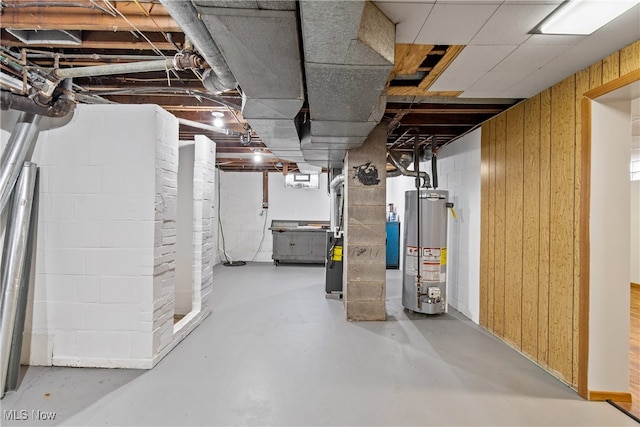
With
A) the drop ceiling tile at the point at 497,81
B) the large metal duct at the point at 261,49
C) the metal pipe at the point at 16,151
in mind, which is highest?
the drop ceiling tile at the point at 497,81

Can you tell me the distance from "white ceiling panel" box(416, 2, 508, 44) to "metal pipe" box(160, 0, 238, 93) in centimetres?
107

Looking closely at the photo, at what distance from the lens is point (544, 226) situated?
7.41 ft

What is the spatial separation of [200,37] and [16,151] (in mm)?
1733

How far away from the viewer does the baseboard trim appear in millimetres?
1867

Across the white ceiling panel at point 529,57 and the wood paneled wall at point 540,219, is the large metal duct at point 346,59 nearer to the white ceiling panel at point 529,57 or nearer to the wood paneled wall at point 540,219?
the white ceiling panel at point 529,57

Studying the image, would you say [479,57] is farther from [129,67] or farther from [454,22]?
[129,67]

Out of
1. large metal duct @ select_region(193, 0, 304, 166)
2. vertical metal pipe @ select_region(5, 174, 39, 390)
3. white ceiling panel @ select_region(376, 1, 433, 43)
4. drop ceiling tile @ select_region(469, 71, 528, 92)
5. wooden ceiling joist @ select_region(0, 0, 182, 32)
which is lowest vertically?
vertical metal pipe @ select_region(5, 174, 39, 390)

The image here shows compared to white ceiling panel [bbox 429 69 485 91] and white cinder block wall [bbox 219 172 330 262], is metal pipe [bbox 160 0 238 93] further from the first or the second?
white cinder block wall [bbox 219 172 330 262]

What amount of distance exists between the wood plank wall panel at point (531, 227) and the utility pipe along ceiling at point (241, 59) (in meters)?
0.43

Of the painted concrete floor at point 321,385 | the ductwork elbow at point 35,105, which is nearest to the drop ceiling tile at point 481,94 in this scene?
the painted concrete floor at point 321,385

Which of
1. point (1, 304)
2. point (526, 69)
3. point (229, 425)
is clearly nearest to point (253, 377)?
point (229, 425)

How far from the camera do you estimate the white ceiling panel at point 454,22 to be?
1.33 metres

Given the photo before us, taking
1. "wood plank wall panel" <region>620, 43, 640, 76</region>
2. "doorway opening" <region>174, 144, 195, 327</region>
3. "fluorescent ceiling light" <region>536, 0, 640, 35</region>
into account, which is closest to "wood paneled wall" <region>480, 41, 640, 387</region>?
"wood plank wall panel" <region>620, 43, 640, 76</region>

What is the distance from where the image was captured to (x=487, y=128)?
119 inches
